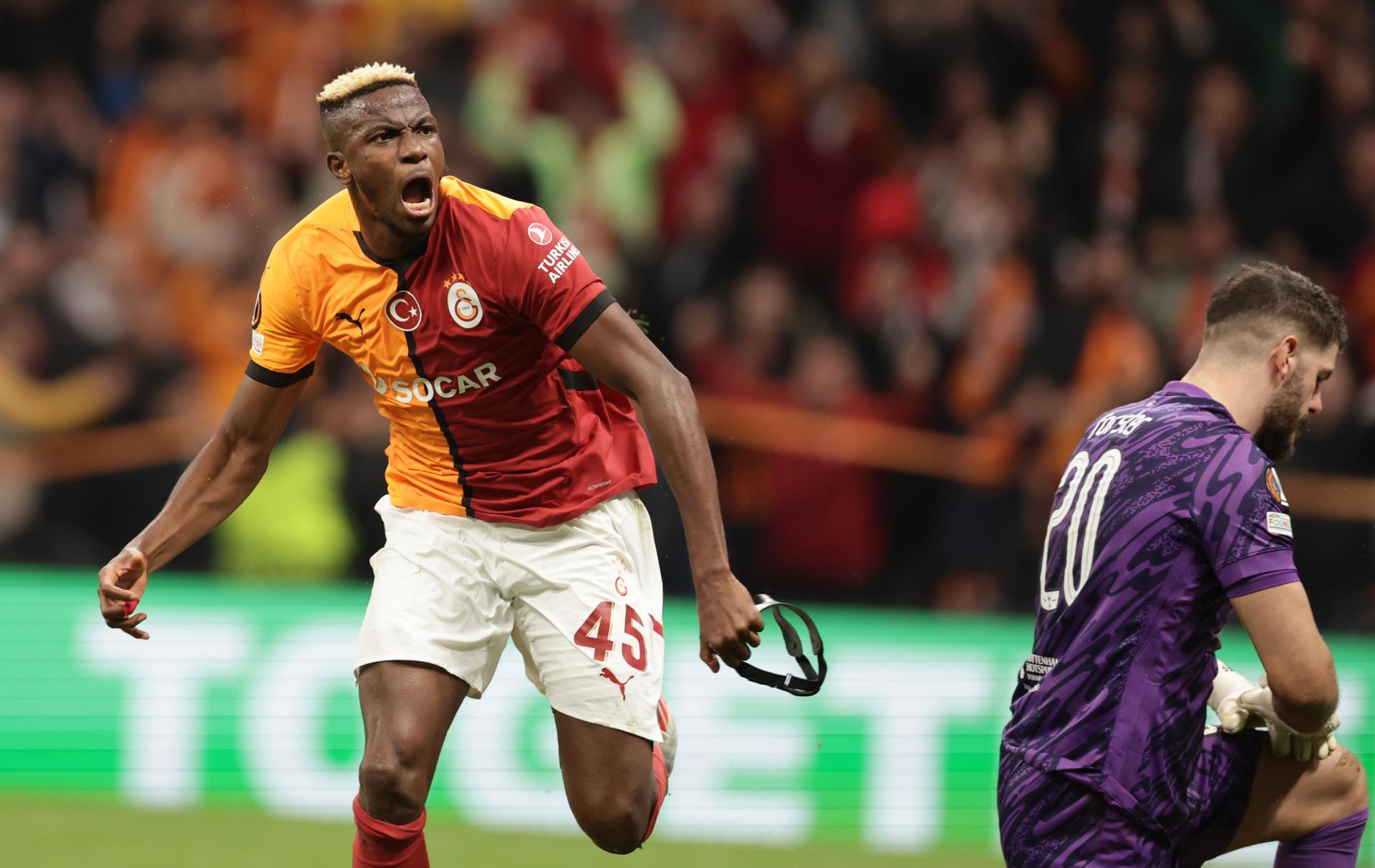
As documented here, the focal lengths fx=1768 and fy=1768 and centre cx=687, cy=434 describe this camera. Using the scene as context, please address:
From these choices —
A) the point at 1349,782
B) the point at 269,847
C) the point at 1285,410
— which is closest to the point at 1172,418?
the point at 1285,410

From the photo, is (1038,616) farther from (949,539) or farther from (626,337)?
(949,539)

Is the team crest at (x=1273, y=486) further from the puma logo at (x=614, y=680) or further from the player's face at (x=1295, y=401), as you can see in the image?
the puma logo at (x=614, y=680)

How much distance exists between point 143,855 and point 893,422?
14.7 ft

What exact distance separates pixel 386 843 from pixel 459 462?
109 cm

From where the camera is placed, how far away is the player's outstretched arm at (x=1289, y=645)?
3.88 m

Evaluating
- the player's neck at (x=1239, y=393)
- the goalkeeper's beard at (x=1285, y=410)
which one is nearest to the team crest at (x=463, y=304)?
the player's neck at (x=1239, y=393)

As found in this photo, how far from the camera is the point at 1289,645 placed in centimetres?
388

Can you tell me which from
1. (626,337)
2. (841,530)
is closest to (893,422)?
(841,530)

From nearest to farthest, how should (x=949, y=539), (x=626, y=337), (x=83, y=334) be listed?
1. (x=626, y=337)
2. (x=949, y=539)
3. (x=83, y=334)

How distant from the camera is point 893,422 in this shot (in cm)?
963

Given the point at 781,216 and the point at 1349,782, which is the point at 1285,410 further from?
the point at 781,216

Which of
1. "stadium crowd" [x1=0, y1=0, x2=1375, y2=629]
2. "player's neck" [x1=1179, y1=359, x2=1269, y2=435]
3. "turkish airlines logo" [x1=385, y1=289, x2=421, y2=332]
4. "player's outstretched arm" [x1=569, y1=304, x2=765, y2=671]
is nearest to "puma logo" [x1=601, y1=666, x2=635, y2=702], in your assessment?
"player's outstretched arm" [x1=569, y1=304, x2=765, y2=671]

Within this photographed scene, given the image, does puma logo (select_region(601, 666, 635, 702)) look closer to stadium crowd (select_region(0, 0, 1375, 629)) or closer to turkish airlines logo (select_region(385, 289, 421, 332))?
turkish airlines logo (select_region(385, 289, 421, 332))

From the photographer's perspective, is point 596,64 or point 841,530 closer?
point 841,530
